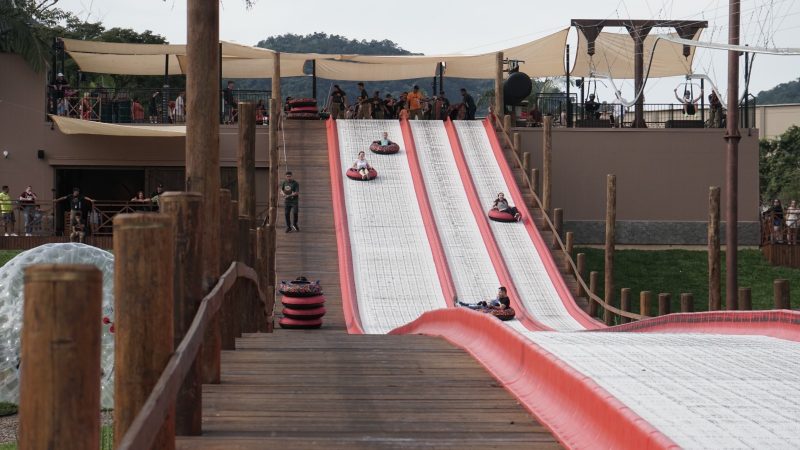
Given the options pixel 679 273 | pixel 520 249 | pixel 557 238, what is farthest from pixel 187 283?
pixel 679 273

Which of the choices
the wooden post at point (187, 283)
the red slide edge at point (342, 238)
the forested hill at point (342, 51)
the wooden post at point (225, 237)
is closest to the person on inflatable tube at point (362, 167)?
the red slide edge at point (342, 238)

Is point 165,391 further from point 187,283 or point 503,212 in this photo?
point 503,212

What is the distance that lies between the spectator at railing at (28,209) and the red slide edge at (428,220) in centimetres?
826

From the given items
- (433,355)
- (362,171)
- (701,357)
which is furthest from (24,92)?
(701,357)

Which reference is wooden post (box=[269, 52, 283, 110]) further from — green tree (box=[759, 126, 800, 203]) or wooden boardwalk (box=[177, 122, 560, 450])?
green tree (box=[759, 126, 800, 203])

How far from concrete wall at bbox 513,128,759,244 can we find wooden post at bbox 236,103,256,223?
1599 centimetres

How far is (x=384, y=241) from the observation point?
23.6 m

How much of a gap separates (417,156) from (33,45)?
10159 mm

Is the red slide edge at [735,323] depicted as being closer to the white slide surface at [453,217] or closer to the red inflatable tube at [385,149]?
the white slide surface at [453,217]

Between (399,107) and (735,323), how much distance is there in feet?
71.0

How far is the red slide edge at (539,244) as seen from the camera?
2033cm

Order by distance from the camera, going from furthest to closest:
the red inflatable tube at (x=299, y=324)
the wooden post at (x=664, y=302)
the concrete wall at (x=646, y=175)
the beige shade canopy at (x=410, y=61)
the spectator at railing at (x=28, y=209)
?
the beige shade canopy at (x=410, y=61) → the concrete wall at (x=646, y=175) → the spectator at railing at (x=28, y=209) → the red inflatable tube at (x=299, y=324) → the wooden post at (x=664, y=302)

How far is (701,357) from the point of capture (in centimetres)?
655

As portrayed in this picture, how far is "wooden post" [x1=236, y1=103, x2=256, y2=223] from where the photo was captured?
14461mm
